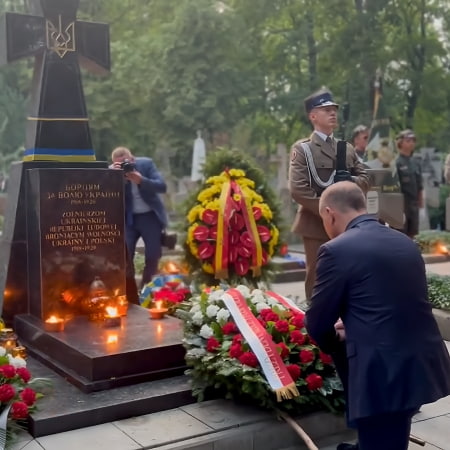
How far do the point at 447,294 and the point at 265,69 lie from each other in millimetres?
18633

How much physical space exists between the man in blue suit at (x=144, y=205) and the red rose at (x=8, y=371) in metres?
3.26

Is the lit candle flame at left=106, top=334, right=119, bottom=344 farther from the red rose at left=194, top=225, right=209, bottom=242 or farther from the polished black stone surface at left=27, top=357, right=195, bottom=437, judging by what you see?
the red rose at left=194, top=225, right=209, bottom=242

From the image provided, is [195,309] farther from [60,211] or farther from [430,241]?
Result: [430,241]

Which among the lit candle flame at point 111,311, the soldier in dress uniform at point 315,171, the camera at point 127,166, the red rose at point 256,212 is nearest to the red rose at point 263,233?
the red rose at point 256,212

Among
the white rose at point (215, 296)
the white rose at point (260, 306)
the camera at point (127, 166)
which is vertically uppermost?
the camera at point (127, 166)

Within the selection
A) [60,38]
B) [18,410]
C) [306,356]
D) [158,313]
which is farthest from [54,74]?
[306,356]

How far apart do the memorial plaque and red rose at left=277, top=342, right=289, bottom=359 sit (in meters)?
2.10

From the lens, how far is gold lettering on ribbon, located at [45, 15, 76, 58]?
5891 mm

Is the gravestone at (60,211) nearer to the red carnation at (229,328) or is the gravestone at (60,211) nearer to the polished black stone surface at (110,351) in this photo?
the polished black stone surface at (110,351)

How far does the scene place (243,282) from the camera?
6.89m

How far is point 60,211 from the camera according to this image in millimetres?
5383

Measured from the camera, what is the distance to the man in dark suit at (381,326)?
282 cm

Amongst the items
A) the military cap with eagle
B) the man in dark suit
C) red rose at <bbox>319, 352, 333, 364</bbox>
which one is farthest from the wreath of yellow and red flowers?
the man in dark suit

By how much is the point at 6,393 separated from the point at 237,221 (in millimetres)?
3683
